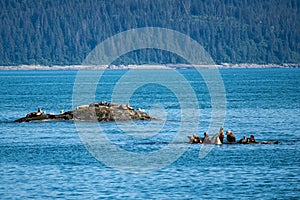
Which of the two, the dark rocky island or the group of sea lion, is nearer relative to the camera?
the group of sea lion

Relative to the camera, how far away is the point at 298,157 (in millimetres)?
47531

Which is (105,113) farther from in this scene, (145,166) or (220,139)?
(145,166)

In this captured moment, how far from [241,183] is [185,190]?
335cm

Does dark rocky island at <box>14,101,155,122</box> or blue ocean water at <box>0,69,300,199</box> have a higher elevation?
dark rocky island at <box>14,101,155,122</box>

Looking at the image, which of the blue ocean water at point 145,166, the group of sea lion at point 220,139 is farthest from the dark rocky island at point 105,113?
the group of sea lion at point 220,139

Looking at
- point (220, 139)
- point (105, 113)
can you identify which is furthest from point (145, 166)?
point (105, 113)

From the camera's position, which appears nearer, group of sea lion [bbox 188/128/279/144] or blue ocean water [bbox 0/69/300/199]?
blue ocean water [bbox 0/69/300/199]

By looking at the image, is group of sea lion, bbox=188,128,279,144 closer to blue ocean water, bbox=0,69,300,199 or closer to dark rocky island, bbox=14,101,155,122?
blue ocean water, bbox=0,69,300,199

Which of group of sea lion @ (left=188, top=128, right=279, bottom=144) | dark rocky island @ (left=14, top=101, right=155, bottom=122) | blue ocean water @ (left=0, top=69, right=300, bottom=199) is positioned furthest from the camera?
dark rocky island @ (left=14, top=101, right=155, bottom=122)

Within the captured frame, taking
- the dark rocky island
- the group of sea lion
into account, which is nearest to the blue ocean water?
the group of sea lion

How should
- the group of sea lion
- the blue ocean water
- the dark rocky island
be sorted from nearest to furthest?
the blue ocean water, the group of sea lion, the dark rocky island

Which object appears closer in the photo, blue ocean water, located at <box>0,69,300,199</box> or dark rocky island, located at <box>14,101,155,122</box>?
blue ocean water, located at <box>0,69,300,199</box>

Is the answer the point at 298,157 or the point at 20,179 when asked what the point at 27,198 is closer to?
the point at 20,179

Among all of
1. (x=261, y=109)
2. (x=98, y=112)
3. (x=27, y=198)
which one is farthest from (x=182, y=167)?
(x=261, y=109)
